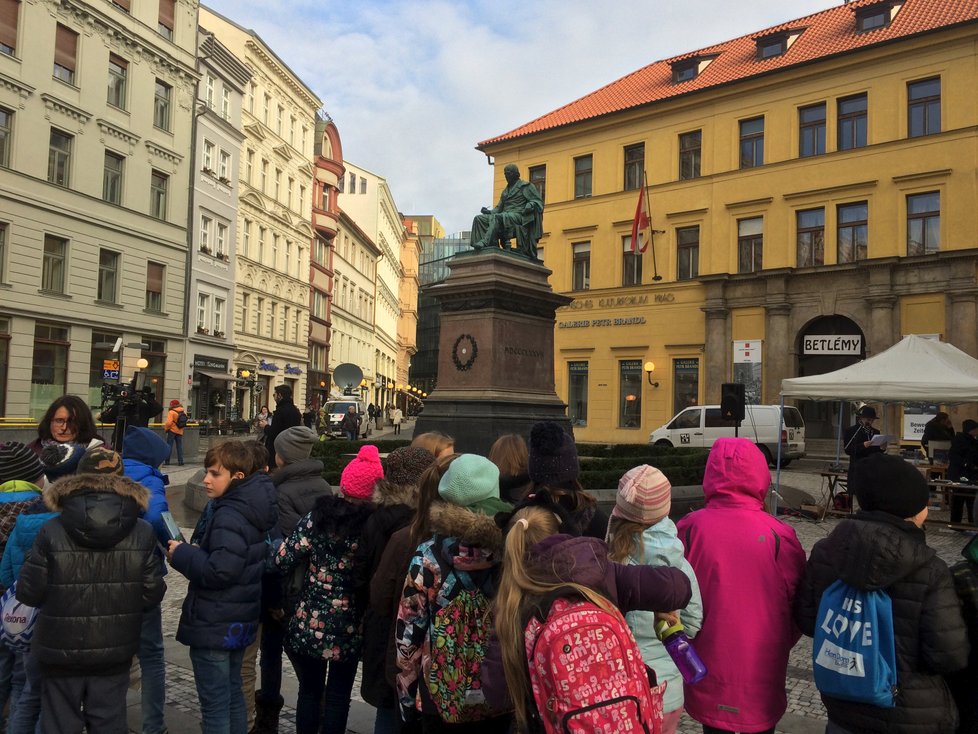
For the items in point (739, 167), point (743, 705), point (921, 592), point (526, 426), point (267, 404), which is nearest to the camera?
point (921, 592)

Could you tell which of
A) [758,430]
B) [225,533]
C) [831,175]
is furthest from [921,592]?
[831,175]

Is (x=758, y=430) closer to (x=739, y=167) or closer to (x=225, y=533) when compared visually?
(x=739, y=167)

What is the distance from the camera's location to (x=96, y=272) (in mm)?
26828

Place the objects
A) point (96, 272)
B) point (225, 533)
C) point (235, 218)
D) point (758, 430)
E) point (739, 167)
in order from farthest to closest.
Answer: point (235, 218)
point (739, 167)
point (96, 272)
point (758, 430)
point (225, 533)

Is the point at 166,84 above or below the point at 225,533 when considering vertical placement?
above

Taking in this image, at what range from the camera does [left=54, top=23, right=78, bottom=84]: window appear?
82.3ft

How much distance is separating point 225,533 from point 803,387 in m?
11.6

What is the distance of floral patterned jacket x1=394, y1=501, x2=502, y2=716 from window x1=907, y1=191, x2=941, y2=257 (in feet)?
85.7

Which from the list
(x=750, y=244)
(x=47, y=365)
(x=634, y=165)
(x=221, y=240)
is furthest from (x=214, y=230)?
(x=750, y=244)

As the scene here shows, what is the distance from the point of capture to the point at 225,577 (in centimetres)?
358

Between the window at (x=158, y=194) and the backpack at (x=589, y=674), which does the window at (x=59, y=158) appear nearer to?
the window at (x=158, y=194)

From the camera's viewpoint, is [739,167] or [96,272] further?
[739,167]

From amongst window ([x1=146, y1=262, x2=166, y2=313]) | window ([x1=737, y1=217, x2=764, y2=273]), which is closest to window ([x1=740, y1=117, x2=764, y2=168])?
window ([x1=737, y1=217, x2=764, y2=273])

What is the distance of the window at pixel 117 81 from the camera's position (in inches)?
1082
